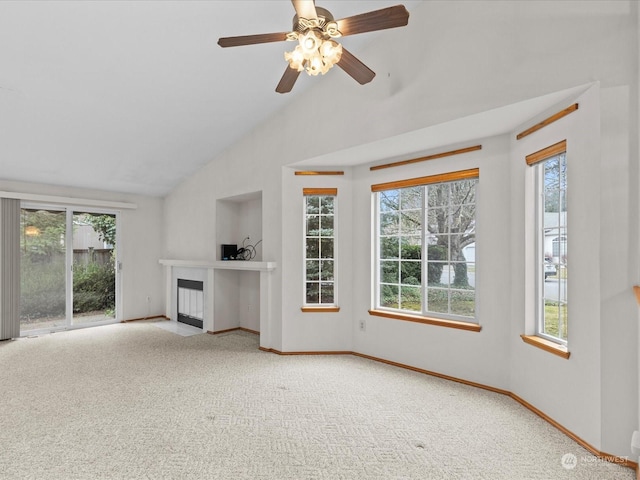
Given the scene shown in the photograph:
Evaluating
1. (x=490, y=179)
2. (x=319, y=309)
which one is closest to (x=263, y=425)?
(x=319, y=309)

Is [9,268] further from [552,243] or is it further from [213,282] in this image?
[552,243]

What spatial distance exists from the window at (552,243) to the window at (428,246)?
58cm

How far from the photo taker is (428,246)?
3.66 m

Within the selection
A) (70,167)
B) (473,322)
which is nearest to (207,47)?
(70,167)

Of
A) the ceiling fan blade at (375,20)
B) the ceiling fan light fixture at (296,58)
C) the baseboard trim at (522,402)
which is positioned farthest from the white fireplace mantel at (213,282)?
the ceiling fan blade at (375,20)

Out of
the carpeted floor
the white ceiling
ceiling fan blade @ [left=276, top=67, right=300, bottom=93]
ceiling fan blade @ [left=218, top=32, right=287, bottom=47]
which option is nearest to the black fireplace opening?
the carpeted floor

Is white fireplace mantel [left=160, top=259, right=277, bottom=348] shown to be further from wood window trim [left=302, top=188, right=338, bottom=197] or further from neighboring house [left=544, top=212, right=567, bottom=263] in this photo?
neighboring house [left=544, top=212, right=567, bottom=263]

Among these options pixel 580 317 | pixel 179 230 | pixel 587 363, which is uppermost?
pixel 179 230

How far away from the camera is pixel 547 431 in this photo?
2.47 metres

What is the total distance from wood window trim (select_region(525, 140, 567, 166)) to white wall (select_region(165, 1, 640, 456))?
10.5 inches

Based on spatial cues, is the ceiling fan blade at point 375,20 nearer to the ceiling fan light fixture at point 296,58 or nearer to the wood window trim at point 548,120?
the ceiling fan light fixture at point 296,58

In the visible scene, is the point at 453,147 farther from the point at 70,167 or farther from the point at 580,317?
the point at 70,167

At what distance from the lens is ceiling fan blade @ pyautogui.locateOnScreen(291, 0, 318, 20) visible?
1.80 meters

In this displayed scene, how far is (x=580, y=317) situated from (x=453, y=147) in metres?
1.84
